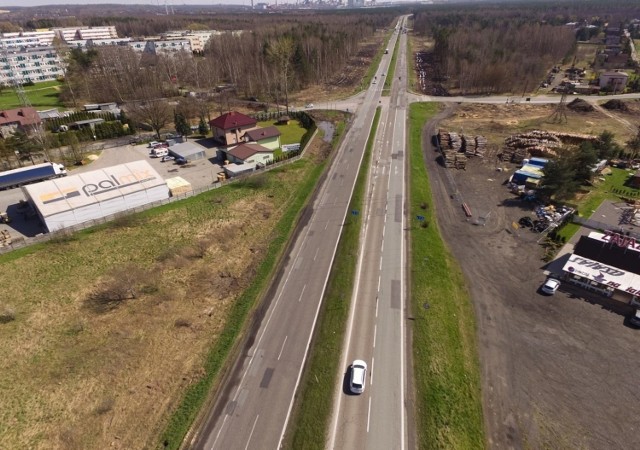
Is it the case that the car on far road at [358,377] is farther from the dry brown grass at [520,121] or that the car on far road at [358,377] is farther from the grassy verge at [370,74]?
the grassy verge at [370,74]

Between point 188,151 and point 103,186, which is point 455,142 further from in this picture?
point 103,186

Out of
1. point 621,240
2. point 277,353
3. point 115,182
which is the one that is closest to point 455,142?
point 621,240

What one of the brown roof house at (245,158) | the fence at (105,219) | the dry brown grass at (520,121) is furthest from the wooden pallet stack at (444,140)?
the brown roof house at (245,158)

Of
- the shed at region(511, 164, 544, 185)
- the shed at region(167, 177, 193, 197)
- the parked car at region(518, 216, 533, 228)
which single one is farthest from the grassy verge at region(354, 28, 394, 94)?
the parked car at region(518, 216, 533, 228)

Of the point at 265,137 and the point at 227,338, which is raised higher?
the point at 265,137

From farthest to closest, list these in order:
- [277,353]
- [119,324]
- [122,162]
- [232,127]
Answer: [232,127], [122,162], [119,324], [277,353]

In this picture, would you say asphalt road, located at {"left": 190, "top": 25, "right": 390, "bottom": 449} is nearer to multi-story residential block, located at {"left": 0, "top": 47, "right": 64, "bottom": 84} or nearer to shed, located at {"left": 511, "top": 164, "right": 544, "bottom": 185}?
shed, located at {"left": 511, "top": 164, "right": 544, "bottom": 185}

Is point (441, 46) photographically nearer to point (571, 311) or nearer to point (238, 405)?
point (571, 311)
